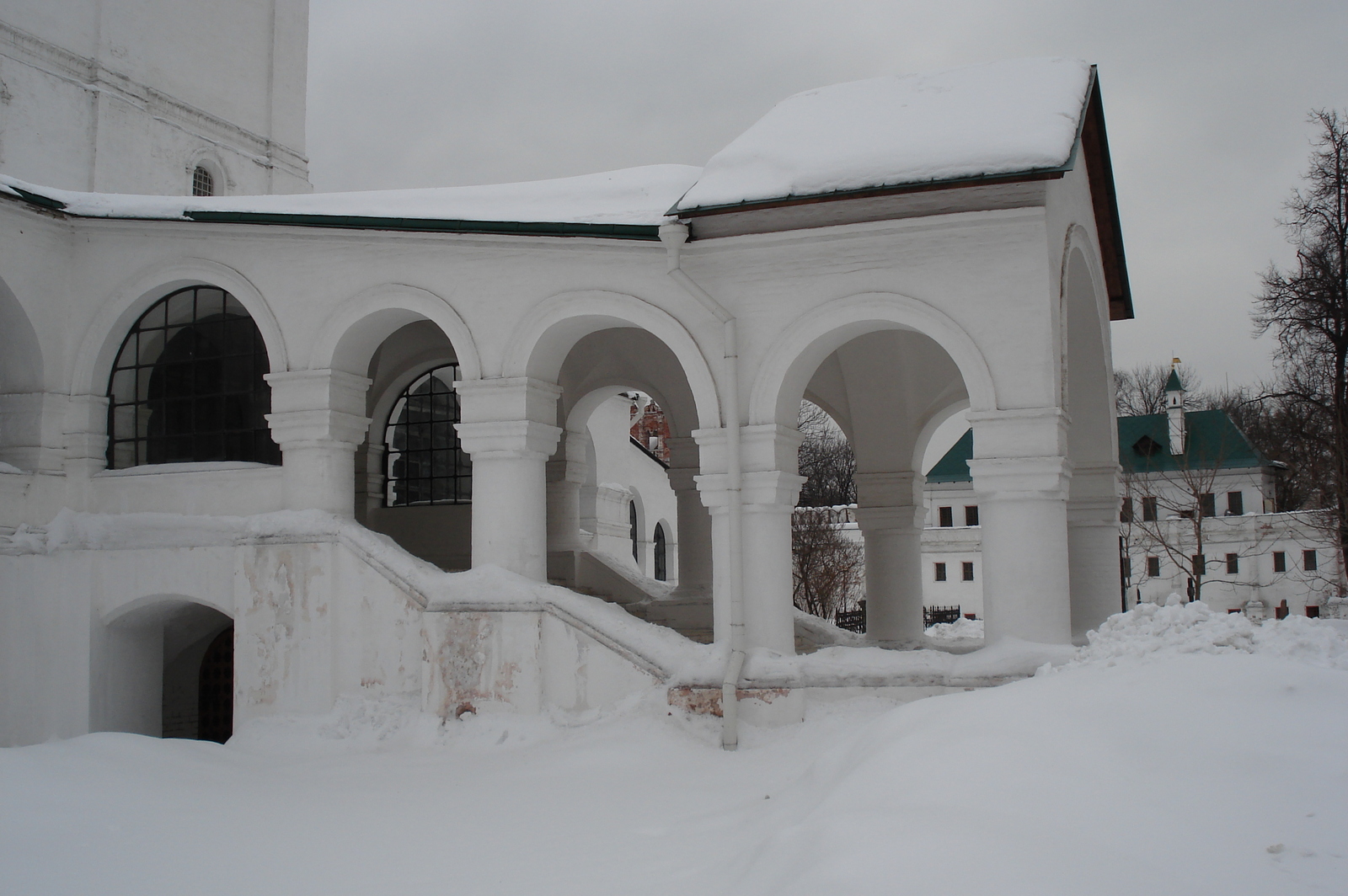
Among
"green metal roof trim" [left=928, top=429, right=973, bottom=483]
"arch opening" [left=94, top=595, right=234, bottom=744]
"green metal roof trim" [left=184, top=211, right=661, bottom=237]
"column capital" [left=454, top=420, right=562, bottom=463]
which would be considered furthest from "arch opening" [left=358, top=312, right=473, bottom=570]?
"green metal roof trim" [left=928, top=429, right=973, bottom=483]

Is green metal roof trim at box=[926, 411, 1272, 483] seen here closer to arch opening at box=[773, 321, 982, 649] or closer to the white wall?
arch opening at box=[773, 321, 982, 649]

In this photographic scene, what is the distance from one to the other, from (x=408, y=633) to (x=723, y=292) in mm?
4552

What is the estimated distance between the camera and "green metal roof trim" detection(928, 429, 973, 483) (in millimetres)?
44156

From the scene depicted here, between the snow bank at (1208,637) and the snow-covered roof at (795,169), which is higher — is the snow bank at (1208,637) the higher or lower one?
the lower one

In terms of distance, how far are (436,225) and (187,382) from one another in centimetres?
436

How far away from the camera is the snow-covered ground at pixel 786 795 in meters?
4.45

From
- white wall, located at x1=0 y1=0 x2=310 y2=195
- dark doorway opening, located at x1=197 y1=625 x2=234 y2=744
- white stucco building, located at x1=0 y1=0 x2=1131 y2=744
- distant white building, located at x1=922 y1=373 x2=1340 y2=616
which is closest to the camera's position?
white stucco building, located at x1=0 y1=0 x2=1131 y2=744

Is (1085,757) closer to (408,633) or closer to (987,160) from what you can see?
(987,160)

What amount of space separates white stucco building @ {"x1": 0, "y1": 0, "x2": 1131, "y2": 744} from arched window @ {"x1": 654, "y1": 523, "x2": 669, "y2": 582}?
43.9 ft

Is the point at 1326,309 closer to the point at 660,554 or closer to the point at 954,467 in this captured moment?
the point at 660,554

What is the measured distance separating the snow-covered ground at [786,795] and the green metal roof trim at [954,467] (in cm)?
3581

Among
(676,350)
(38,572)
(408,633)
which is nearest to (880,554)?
(676,350)

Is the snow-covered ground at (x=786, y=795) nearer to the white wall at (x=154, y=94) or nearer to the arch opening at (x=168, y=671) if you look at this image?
the arch opening at (x=168, y=671)

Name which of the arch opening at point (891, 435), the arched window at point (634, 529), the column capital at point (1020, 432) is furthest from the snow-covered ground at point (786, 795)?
the arched window at point (634, 529)
